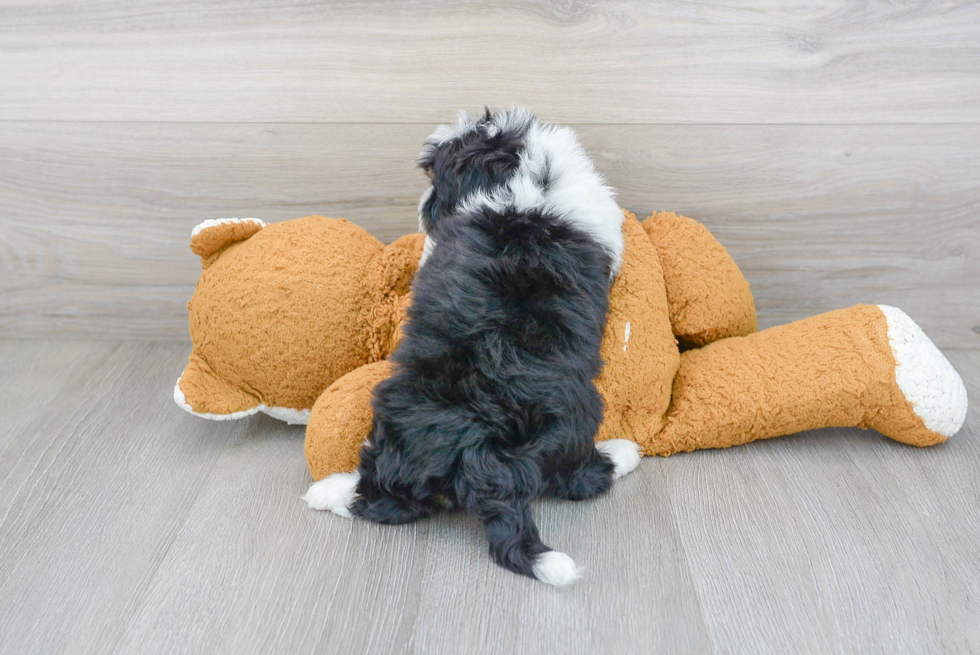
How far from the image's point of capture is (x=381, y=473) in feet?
2.71

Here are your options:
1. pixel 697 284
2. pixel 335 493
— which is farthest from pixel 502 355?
pixel 697 284

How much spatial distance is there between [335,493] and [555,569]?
11.2 inches

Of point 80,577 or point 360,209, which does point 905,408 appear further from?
point 80,577

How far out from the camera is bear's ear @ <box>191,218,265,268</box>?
1039mm

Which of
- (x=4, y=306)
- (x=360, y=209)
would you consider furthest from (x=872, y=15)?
(x=4, y=306)

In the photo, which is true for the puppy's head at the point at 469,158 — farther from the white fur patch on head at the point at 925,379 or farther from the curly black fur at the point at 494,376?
the white fur patch on head at the point at 925,379

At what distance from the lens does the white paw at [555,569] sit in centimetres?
75

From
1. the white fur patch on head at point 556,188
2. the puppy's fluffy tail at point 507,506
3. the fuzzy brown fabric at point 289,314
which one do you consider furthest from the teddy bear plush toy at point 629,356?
Answer: the puppy's fluffy tail at point 507,506

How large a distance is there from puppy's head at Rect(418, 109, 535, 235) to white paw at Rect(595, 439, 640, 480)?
0.36m

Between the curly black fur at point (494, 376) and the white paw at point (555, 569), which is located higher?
the curly black fur at point (494, 376)

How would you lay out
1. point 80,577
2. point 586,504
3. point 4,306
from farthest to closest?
point 4,306 → point 586,504 → point 80,577

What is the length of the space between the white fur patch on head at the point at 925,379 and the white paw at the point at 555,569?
53cm

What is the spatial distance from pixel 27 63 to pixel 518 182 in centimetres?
90

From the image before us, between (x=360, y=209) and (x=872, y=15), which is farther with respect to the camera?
(x=360, y=209)
